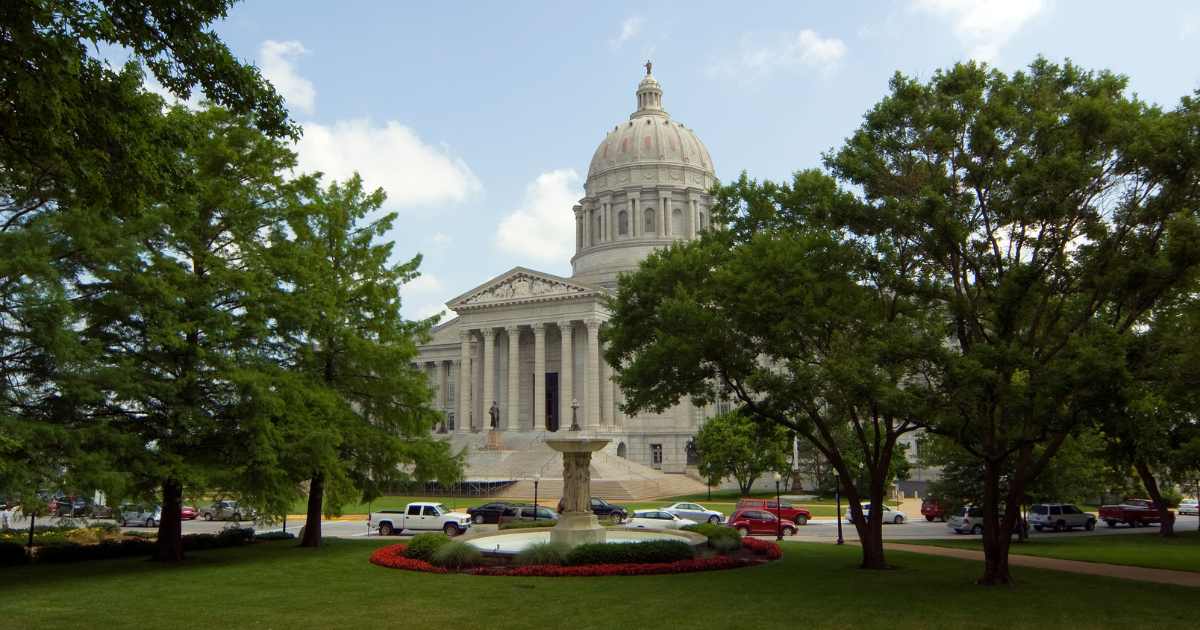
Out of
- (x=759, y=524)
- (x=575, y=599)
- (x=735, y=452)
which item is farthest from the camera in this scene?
(x=735, y=452)

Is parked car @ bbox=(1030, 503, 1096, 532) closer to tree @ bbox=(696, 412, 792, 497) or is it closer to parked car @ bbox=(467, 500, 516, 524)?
tree @ bbox=(696, 412, 792, 497)

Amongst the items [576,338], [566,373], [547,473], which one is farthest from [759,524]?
[576,338]

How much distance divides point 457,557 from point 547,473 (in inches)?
1929

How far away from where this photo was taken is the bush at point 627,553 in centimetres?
2252

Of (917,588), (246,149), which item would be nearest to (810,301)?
(917,588)

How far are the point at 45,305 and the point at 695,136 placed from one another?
102m

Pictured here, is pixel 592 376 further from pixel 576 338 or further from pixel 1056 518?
pixel 1056 518

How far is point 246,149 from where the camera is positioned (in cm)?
2645

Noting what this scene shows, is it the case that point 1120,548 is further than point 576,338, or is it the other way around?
point 576,338

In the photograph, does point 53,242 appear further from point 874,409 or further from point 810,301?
point 874,409

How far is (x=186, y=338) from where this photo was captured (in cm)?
2384

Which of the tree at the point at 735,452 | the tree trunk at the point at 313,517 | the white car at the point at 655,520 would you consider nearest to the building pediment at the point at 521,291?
the tree at the point at 735,452

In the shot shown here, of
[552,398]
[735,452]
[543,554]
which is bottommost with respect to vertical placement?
[543,554]

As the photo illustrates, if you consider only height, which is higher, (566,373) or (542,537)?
(566,373)
